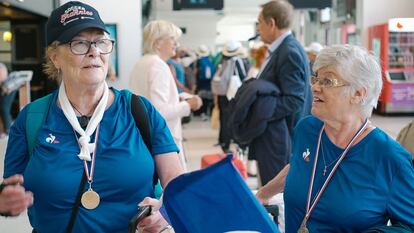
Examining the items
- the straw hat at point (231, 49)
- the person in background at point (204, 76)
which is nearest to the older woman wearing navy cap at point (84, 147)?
the straw hat at point (231, 49)

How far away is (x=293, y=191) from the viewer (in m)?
2.24

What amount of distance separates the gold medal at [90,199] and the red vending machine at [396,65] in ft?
41.7

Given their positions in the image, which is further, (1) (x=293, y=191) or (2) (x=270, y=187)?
(2) (x=270, y=187)

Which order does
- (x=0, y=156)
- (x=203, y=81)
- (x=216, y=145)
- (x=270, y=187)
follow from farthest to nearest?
1. (x=203, y=81)
2. (x=216, y=145)
3. (x=0, y=156)
4. (x=270, y=187)

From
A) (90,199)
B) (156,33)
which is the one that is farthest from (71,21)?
(156,33)

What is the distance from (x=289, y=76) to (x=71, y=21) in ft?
7.80

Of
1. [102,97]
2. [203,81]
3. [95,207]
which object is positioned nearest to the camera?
[95,207]

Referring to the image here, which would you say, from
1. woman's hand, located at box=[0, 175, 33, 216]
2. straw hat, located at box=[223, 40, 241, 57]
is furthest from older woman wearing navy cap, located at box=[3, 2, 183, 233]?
straw hat, located at box=[223, 40, 241, 57]

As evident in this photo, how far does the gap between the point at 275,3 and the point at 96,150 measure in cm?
257

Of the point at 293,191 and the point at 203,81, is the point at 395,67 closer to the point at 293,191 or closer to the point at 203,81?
the point at 203,81

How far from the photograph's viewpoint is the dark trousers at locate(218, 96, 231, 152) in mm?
9172

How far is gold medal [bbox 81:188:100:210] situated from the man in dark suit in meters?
2.41

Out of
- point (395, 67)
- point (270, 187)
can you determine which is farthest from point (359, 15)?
point (270, 187)

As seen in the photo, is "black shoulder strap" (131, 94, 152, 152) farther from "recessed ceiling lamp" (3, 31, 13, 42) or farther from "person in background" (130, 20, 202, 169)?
"recessed ceiling lamp" (3, 31, 13, 42)
